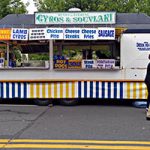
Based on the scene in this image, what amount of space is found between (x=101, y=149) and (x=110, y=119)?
3274mm

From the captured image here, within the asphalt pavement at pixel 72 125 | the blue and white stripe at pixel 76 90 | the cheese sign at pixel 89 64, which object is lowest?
the asphalt pavement at pixel 72 125

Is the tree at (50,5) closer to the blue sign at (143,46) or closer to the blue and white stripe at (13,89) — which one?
the blue and white stripe at (13,89)

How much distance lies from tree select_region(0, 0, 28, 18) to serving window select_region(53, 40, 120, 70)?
14.2 meters

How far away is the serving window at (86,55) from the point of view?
13766mm

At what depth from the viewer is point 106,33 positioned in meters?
12.9

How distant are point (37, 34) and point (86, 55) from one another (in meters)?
1.89

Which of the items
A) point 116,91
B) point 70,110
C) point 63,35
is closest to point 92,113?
point 70,110

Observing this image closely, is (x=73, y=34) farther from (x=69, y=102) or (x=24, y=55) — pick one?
(x=24, y=55)

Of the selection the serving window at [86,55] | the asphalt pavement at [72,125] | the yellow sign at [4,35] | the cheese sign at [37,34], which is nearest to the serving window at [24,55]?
the serving window at [86,55]

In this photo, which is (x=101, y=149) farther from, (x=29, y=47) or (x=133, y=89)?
(x=29, y=47)

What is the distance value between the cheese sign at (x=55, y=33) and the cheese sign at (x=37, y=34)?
4.8 inches

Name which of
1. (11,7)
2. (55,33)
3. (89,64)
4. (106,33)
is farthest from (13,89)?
(11,7)

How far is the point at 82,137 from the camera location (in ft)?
28.4

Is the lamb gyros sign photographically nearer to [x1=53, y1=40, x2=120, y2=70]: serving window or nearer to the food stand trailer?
the food stand trailer
